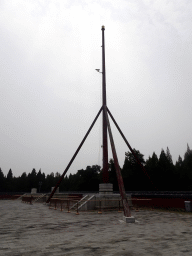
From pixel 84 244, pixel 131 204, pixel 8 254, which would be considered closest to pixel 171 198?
pixel 131 204

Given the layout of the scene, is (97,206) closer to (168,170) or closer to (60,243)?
(60,243)

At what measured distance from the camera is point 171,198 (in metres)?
19.0

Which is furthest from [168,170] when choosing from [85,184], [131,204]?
[131,204]

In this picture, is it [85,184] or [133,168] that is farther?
[85,184]

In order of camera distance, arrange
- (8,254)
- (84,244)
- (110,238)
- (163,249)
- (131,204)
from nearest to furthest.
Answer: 1. (8,254)
2. (163,249)
3. (84,244)
4. (110,238)
5. (131,204)

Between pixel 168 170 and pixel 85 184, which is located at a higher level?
pixel 168 170

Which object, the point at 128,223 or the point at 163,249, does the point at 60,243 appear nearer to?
the point at 163,249

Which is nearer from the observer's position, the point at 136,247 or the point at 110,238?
the point at 136,247

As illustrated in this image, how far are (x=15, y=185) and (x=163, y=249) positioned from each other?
10677 centimetres

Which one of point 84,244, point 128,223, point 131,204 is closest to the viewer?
point 84,244

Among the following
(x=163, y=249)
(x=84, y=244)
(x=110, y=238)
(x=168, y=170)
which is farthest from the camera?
(x=168, y=170)

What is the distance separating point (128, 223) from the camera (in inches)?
433

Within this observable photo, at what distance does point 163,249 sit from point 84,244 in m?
2.35

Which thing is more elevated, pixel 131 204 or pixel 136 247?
pixel 136 247
